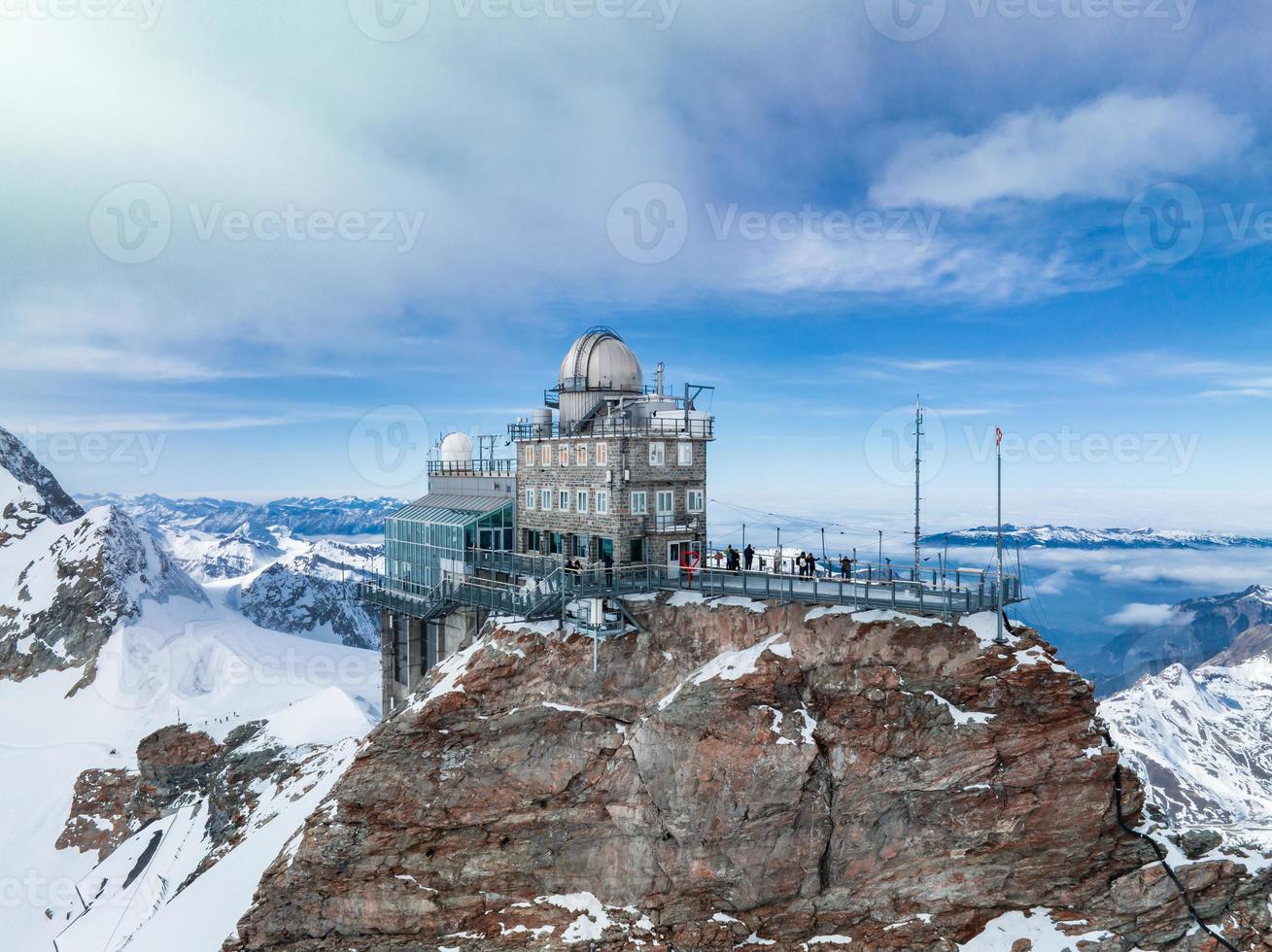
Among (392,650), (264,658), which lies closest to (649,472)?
(392,650)

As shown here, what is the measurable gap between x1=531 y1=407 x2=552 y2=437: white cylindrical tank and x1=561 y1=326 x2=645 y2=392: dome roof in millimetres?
2464

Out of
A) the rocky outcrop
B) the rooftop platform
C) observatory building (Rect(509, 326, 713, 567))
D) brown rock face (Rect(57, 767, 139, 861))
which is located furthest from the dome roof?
brown rock face (Rect(57, 767, 139, 861))

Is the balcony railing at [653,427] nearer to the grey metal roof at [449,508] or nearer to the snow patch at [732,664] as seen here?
the grey metal roof at [449,508]

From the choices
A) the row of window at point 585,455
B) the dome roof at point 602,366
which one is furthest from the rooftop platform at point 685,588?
the dome roof at point 602,366

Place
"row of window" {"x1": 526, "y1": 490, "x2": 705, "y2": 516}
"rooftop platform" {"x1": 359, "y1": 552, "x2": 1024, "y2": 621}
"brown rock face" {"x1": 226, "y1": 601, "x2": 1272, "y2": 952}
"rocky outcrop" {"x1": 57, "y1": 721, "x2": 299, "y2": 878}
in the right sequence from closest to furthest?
"brown rock face" {"x1": 226, "y1": 601, "x2": 1272, "y2": 952} → "rooftop platform" {"x1": 359, "y1": 552, "x2": 1024, "y2": 621} → "row of window" {"x1": 526, "y1": 490, "x2": 705, "y2": 516} → "rocky outcrop" {"x1": 57, "y1": 721, "x2": 299, "y2": 878}

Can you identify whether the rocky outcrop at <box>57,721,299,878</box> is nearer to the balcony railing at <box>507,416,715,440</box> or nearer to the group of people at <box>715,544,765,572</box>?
the balcony railing at <box>507,416,715,440</box>

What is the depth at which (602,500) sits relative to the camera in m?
46.9

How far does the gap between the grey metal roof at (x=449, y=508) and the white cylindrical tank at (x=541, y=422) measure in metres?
5.30

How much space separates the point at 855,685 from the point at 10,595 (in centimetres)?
12780

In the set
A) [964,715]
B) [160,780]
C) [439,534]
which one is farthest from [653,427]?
[160,780]

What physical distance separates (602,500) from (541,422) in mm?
10140

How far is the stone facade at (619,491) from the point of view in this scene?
150ft

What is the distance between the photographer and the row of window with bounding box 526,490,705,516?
4634 centimetres

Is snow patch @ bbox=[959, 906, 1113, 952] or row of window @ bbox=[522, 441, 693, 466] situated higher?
row of window @ bbox=[522, 441, 693, 466]
